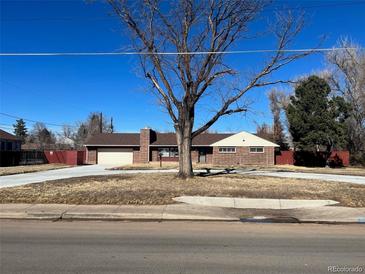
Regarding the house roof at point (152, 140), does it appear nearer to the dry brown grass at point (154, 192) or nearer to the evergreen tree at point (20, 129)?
the dry brown grass at point (154, 192)

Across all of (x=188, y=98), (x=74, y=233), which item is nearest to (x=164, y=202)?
(x=74, y=233)

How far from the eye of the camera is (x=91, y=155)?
178 ft

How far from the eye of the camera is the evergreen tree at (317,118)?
43781 millimetres

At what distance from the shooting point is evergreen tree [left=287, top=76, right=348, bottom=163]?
43781 mm

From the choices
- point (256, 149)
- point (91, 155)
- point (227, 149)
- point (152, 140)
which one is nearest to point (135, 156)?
point (152, 140)

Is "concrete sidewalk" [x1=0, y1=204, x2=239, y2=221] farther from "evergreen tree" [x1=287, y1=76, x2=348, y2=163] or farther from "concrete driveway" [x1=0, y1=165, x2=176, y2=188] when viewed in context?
"evergreen tree" [x1=287, y1=76, x2=348, y2=163]

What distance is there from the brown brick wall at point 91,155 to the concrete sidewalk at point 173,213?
41.6m

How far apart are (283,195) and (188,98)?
757 centimetres

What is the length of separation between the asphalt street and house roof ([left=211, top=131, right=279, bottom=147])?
3962cm

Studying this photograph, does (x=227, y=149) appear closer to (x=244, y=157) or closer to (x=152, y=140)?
(x=244, y=157)

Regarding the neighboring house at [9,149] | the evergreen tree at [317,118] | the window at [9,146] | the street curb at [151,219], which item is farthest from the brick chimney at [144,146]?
the street curb at [151,219]

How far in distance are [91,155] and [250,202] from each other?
42.8 metres

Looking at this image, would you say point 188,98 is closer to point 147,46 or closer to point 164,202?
point 147,46

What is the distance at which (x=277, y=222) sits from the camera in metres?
10.9
